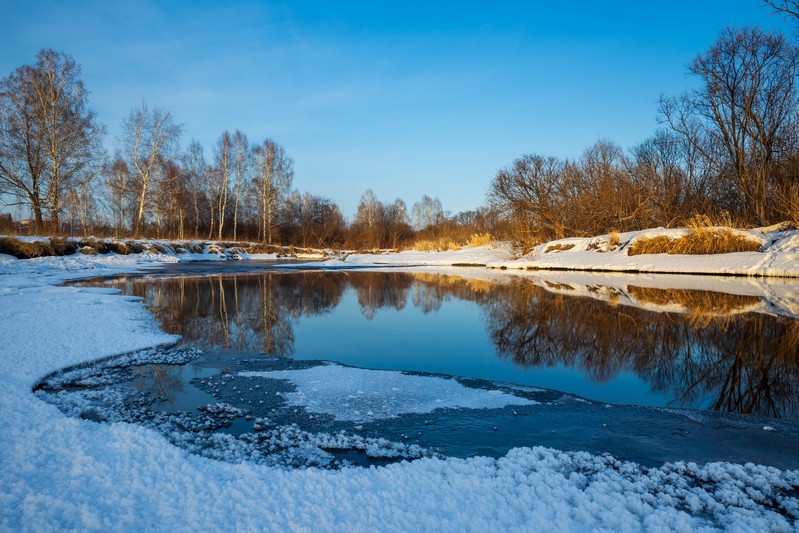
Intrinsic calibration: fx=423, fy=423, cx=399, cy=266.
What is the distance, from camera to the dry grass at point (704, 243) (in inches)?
591

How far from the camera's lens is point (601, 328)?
6402 mm

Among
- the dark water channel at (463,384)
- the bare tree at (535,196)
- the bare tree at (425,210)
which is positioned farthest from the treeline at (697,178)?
the bare tree at (425,210)

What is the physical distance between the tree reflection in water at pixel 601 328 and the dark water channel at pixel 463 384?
0.03 meters

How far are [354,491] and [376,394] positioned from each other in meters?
1.71

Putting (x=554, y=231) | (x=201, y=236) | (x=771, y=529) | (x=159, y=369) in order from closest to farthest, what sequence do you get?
(x=771, y=529) < (x=159, y=369) < (x=554, y=231) < (x=201, y=236)

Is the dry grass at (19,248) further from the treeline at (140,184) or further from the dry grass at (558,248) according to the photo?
the dry grass at (558,248)

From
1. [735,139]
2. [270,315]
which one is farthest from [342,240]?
[270,315]

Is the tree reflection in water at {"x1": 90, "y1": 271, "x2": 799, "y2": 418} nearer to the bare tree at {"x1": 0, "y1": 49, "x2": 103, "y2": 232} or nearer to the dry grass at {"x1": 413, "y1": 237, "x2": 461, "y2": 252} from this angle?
the bare tree at {"x1": 0, "y1": 49, "x2": 103, "y2": 232}

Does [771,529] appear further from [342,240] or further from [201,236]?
[342,240]

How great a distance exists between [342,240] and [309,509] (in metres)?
46.5

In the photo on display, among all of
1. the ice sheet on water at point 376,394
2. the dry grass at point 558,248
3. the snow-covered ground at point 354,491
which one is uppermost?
the dry grass at point 558,248

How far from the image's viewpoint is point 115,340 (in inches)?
215

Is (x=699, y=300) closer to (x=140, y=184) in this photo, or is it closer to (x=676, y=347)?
(x=676, y=347)

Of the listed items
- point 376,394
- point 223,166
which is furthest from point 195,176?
point 376,394
